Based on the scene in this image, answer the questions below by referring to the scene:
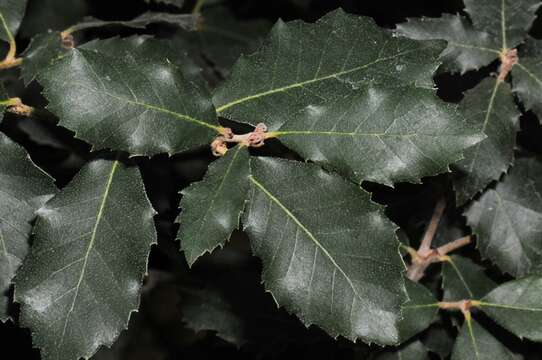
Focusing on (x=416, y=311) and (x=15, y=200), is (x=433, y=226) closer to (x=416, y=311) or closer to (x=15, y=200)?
(x=416, y=311)

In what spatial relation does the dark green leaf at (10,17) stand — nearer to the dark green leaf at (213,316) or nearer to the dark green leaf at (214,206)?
the dark green leaf at (214,206)

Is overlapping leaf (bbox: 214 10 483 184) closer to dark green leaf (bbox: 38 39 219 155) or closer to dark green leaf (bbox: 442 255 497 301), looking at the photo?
dark green leaf (bbox: 38 39 219 155)

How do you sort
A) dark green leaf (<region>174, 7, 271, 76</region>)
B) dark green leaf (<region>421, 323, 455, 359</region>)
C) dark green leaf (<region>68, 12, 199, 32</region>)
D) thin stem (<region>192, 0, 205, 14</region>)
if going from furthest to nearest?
thin stem (<region>192, 0, 205, 14</region>) < dark green leaf (<region>174, 7, 271, 76</region>) < dark green leaf (<region>421, 323, 455, 359</region>) < dark green leaf (<region>68, 12, 199, 32</region>)

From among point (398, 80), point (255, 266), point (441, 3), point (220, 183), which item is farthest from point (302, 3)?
point (220, 183)

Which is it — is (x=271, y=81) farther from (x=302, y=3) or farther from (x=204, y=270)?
(x=204, y=270)

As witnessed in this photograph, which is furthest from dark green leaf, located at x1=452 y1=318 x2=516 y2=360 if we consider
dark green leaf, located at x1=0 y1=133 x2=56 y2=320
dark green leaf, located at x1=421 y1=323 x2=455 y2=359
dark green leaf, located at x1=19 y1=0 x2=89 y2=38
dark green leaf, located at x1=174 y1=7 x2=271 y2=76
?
dark green leaf, located at x1=19 y1=0 x2=89 y2=38

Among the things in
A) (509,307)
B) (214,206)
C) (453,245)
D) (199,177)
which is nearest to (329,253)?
(214,206)
